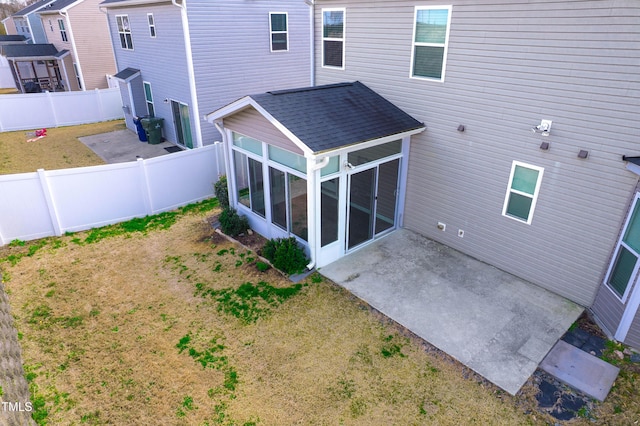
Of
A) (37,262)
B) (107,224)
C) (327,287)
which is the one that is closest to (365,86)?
(327,287)

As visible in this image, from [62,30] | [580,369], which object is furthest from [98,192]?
[62,30]

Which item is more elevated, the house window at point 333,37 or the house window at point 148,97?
the house window at point 333,37

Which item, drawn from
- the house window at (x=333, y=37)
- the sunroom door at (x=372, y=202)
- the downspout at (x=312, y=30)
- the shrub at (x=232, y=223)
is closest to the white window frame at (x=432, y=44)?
the sunroom door at (x=372, y=202)

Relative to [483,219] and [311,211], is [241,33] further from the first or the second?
[483,219]

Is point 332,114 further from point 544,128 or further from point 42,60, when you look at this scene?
point 42,60

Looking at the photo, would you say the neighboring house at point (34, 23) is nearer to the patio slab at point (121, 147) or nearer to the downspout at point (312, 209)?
the patio slab at point (121, 147)

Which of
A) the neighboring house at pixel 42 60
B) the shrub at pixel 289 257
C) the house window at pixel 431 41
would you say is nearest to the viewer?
the house window at pixel 431 41

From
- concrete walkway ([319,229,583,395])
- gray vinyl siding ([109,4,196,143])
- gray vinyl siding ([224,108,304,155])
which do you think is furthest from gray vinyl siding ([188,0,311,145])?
concrete walkway ([319,229,583,395])
